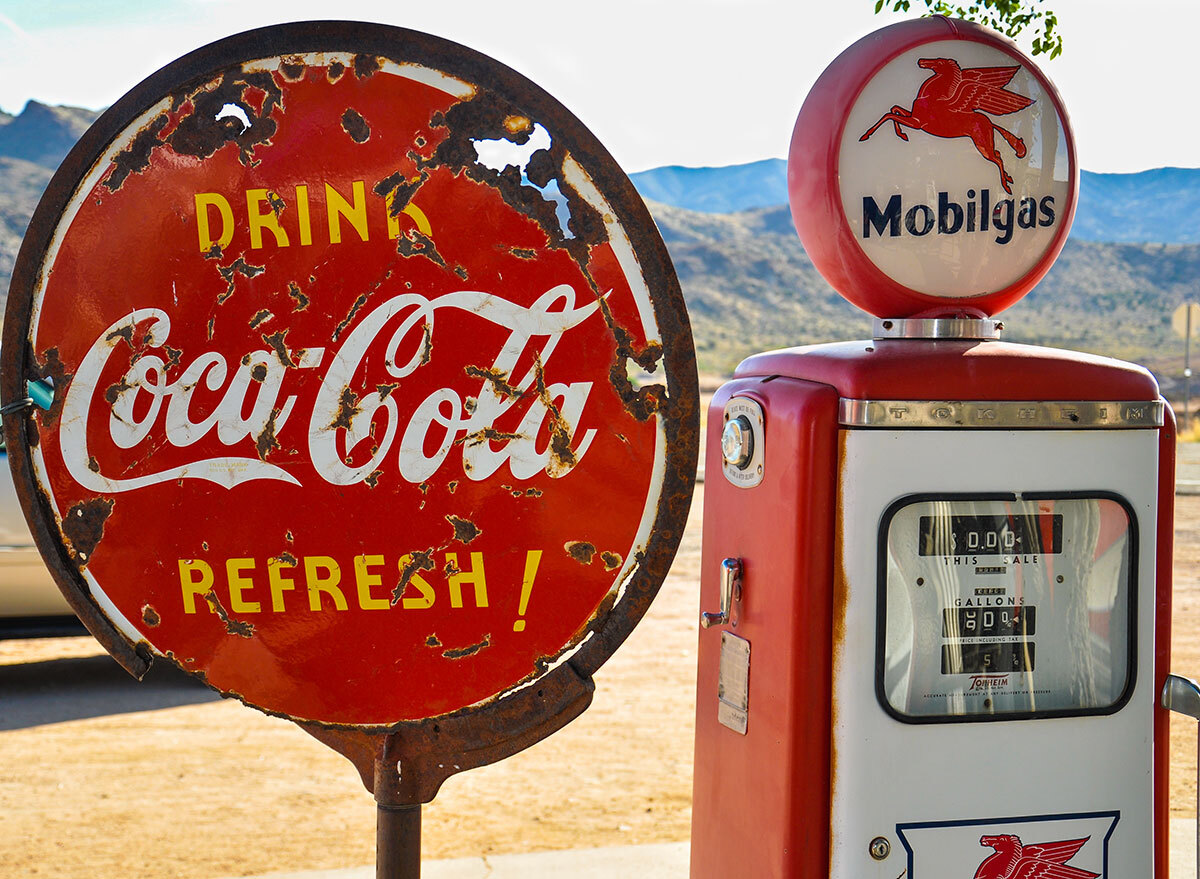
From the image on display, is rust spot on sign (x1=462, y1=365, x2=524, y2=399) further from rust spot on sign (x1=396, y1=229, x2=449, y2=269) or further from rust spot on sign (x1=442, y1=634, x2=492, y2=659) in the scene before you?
rust spot on sign (x1=442, y1=634, x2=492, y2=659)

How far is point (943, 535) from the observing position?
2002 mm

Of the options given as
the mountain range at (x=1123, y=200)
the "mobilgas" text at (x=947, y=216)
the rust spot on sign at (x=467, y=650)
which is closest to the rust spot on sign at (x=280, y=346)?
the rust spot on sign at (x=467, y=650)

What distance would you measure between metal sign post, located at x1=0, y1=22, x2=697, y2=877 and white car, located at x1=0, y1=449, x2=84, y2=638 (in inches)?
156

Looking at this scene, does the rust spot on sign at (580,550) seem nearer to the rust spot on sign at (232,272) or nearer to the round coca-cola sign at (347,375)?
the round coca-cola sign at (347,375)

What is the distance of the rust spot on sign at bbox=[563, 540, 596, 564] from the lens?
6.11 feet

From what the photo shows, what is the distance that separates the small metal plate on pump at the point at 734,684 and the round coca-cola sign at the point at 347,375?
0.38 meters

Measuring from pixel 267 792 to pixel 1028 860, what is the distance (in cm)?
305

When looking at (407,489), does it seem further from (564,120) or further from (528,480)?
(564,120)

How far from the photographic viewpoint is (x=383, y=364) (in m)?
1.84

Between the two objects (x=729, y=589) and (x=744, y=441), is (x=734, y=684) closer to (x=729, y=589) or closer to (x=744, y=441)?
(x=729, y=589)

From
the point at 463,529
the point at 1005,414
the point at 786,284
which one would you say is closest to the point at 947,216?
the point at 1005,414

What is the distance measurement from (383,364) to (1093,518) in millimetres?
1254

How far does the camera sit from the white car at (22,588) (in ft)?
17.6

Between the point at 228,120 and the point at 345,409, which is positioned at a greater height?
the point at 228,120
